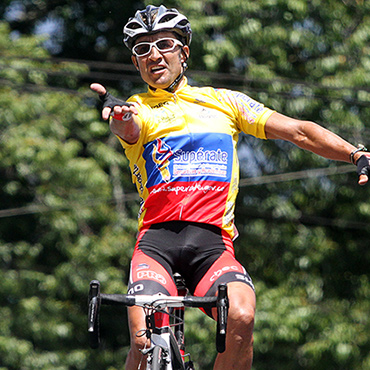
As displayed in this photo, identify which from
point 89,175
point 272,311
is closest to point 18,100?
point 89,175

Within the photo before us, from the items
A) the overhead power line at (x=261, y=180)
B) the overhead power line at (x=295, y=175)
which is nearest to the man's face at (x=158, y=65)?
the overhead power line at (x=261, y=180)

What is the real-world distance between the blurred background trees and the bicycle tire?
5675mm

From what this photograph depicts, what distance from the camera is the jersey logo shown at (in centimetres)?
467

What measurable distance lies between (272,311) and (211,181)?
5558 millimetres

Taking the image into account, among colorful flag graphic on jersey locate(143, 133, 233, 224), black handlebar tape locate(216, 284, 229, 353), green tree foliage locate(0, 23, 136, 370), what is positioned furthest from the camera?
green tree foliage locate(0, 23, 136, 370)

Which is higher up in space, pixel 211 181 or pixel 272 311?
pixel 211 181

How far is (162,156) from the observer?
469 centimetres

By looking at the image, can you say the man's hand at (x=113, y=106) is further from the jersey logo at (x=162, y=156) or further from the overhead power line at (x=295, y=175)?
the overhead power line at (x=295, y=175)

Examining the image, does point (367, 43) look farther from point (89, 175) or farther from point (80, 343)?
point (80, 343)

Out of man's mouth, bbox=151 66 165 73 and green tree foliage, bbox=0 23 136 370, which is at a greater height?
man's mouth, bbox=151 66 165 73

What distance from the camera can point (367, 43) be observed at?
35.1ft

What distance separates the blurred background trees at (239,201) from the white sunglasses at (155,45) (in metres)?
4.83

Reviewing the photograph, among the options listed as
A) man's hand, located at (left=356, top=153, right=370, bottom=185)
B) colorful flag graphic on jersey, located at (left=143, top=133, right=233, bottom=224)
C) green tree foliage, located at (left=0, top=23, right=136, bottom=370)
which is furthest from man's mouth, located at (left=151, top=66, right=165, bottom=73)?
green tree foliage, located at (left=0, top=23, right=136, bottom=370)

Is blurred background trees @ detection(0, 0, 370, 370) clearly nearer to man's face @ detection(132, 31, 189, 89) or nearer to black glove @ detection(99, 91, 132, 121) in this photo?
man's face @ detection(132, 31, 189, 89)
